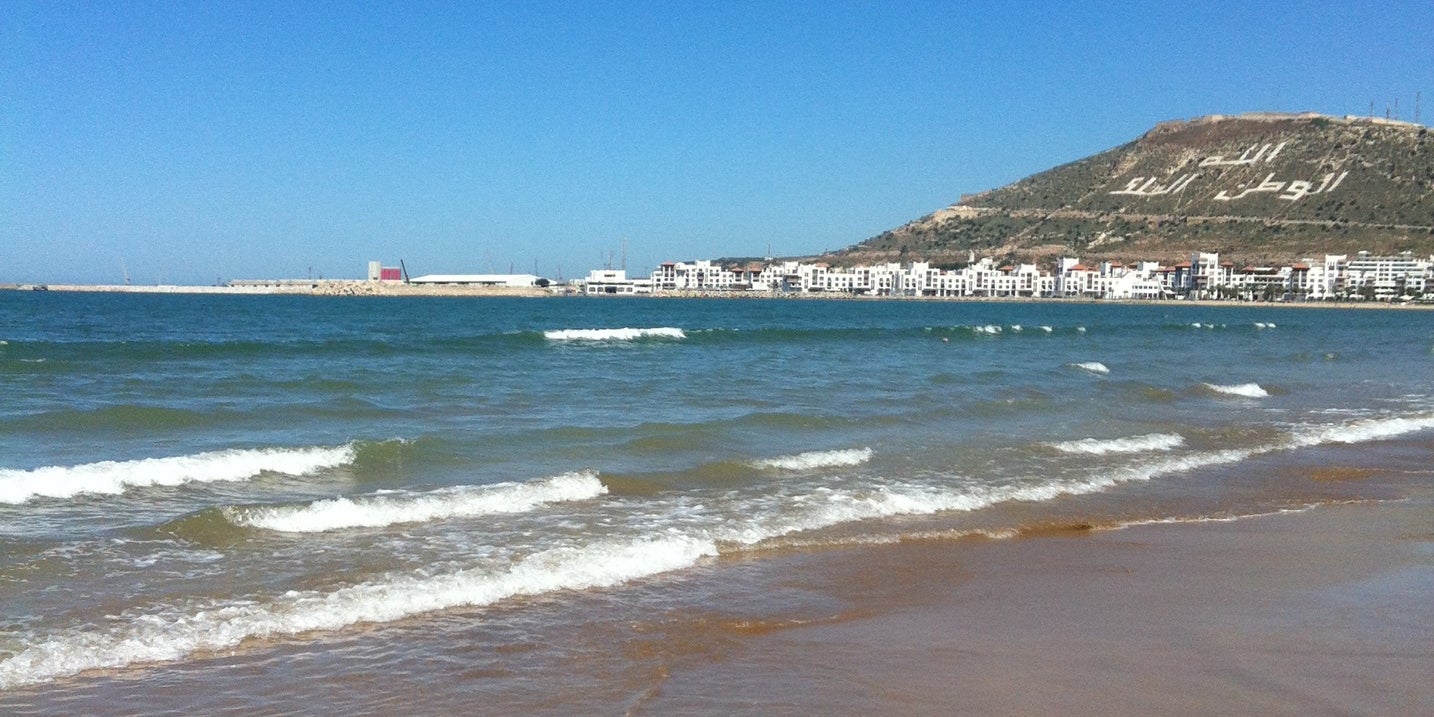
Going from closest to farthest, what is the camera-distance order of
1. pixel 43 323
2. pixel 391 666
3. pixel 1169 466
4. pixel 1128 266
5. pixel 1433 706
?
pixel 1433 706 → pixel 391 666 → pixel 1169 466 → pixel 43 323 → pixel 1128 266

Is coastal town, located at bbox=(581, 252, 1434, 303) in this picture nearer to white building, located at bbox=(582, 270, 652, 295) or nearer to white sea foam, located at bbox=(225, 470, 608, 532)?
white building, located at bbox=(582, 270, 652, 295)

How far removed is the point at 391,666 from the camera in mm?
5234

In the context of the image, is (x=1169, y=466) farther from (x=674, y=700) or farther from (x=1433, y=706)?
(x=674, y=700)

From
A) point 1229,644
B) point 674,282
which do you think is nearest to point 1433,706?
point 1229,644

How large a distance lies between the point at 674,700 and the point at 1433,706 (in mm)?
3568

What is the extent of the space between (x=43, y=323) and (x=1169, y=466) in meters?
52.4

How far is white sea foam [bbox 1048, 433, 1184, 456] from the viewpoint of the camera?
13352 millimetres

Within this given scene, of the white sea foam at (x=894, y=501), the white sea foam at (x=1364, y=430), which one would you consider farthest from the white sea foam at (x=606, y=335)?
the white sea foam at (x=894, y=501)

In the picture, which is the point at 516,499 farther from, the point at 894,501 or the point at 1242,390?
the point at 1242,390

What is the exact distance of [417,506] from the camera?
891 cm

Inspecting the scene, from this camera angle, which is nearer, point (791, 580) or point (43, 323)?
point (791, 580)

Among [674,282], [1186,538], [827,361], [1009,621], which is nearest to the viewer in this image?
[1009,621]

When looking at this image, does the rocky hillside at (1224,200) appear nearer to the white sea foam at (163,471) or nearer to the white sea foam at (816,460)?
the white sea foam at (816,460)

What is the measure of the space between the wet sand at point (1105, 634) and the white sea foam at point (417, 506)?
299cm
